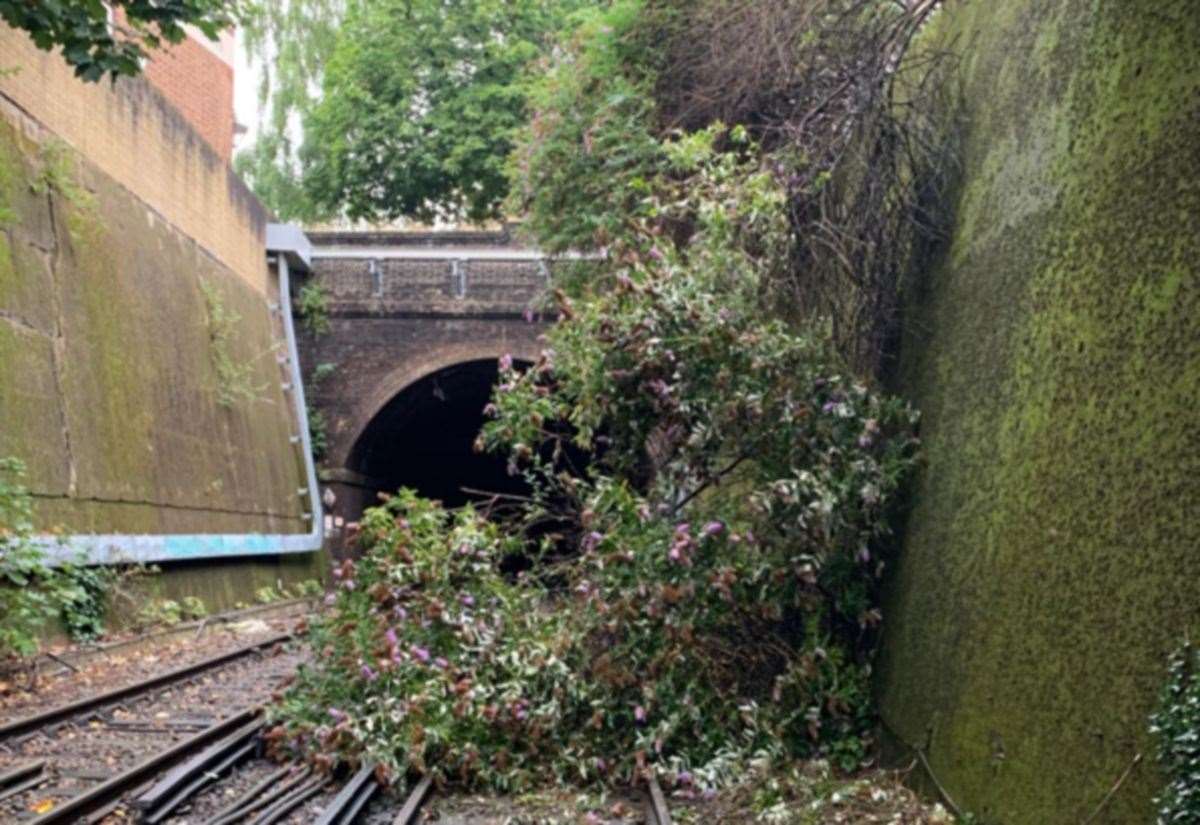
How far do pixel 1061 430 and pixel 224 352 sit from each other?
48.2ft

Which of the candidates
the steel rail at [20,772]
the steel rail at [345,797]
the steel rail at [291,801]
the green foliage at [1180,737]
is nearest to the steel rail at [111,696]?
the steel rail at [20,772]

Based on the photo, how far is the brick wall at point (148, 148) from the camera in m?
12.4

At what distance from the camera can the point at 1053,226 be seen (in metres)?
4.95

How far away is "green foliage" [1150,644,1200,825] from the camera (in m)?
3.12

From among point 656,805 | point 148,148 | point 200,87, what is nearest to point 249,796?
point 656,805

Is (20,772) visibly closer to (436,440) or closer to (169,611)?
(169,611)

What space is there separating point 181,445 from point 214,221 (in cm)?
459

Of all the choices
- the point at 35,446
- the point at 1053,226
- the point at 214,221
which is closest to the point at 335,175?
the point at 214,221

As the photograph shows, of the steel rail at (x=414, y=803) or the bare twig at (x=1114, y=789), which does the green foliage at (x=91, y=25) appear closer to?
the steel rail at (x=414, y=803)

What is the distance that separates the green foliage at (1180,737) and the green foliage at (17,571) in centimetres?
766

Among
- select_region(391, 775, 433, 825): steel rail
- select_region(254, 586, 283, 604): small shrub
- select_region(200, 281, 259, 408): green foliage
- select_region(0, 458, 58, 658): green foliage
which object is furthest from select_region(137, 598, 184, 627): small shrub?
select_region(391, 775, 433, 825): steel rail

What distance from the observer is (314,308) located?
21188mm

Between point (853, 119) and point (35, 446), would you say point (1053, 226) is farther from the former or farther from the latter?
point (35, 446)

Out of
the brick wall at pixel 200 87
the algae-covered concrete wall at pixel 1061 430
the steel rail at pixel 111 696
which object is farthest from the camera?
the brick wall at pixel 200 87
